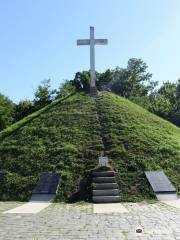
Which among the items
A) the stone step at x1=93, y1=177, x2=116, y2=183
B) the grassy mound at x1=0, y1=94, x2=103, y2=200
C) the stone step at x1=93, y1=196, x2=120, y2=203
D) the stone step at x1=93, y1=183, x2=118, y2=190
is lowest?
the stone step at x1=93, y1=196, x2=120, y2=203

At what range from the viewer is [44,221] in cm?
926

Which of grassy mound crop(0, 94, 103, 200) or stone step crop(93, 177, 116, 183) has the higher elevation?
grassy mound crop(0, 94, 103, 200)

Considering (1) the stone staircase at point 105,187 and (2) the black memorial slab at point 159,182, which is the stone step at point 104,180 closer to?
(1) the stone staircase at point 105,187

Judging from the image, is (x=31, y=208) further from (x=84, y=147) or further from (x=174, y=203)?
(x=84, y=147)

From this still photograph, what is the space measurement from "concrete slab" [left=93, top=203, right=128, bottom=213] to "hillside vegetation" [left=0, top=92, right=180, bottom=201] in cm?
114

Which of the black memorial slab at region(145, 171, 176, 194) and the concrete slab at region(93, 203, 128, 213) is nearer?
the concrete slab at region(93, 203, 128, 213)

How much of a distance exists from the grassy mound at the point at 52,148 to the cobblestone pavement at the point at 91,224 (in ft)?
11.4

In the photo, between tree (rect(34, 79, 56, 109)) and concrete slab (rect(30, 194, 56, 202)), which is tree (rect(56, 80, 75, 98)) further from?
concrete slab (rect(30, 194, 56, 202))

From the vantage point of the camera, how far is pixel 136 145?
57.4 ft

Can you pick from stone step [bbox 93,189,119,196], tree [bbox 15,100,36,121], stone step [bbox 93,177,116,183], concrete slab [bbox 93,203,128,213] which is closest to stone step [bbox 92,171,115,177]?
stone step [bbox 93,177,116,183]

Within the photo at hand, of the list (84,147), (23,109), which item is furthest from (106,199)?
(23,109)

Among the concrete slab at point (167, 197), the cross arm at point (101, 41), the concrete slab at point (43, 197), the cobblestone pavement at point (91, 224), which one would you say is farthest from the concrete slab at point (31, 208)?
the cross arm at point (101, 41)

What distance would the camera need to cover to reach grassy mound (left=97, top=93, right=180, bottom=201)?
14625 millimetres

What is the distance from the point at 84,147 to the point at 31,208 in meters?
5.96
